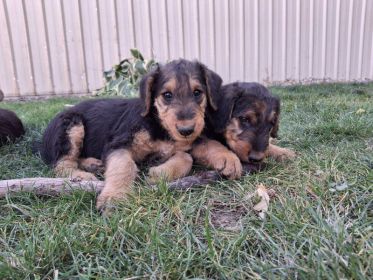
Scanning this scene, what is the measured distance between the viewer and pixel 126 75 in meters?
7.78

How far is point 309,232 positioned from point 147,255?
70 cm

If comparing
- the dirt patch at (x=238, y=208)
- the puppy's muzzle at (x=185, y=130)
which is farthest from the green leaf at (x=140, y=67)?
the dirt patch at (x=238, y=208)

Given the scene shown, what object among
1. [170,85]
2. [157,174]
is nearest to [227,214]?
[157,174]

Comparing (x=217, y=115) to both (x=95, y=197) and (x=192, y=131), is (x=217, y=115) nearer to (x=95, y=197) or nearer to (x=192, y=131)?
(x=192, y=131)

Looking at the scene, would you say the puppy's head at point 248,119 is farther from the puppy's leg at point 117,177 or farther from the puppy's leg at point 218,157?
the puppy's leg at point 117,177

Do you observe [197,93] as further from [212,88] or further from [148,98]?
[148,98]

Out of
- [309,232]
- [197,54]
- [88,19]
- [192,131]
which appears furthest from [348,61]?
[309,232]

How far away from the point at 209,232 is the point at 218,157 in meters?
0.98

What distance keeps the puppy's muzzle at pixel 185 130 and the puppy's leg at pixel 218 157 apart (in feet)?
1.04

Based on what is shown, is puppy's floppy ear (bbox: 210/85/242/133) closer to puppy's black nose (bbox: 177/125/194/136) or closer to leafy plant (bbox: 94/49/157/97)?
puppy's black nose (bbox: 177/125/194/136)

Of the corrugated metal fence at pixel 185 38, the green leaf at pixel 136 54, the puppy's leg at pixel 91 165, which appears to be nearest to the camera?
the puppy's leg at pixel 91 165

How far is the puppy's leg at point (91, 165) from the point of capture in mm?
2920

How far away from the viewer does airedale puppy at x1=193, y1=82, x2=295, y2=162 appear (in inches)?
102

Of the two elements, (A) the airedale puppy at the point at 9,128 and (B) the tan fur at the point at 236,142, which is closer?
(B) the tan fur at the point at 236,142
